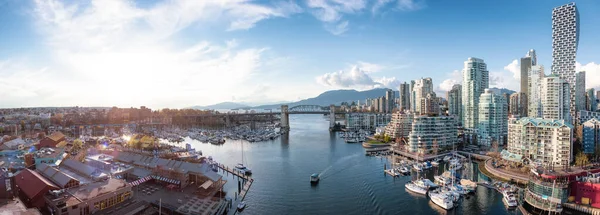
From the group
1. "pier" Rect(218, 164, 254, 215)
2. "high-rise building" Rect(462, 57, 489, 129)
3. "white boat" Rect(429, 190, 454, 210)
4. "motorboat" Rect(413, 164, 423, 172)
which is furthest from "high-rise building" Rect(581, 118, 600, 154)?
"pier" Rect(218, 164, 254, 215)

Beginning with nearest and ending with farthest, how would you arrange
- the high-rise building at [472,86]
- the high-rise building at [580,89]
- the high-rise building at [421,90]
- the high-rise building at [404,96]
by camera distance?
the high-rise building at [472,86] → the high-rise building at [580,89] → the high-rise building at [421,90] → the high-rise building at [404,96]

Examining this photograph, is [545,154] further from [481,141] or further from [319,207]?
[319,207]

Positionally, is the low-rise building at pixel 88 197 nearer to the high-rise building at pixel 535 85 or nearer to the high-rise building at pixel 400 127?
the high-rise building at pixel 400 127

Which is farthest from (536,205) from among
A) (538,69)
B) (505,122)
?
(538,69)

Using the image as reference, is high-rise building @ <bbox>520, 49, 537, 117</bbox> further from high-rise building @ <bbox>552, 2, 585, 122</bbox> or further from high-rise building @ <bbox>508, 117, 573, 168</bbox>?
high-rise building @ <bbox>508, 117, 573, 168</bbox>

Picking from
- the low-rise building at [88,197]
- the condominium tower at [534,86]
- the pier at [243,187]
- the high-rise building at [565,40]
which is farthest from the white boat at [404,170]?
the high-rise building at [565,40]

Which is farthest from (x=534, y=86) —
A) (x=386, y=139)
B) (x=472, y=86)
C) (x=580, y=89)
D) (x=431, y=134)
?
(x=431, y=134)

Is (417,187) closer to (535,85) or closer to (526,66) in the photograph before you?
(535,85)
